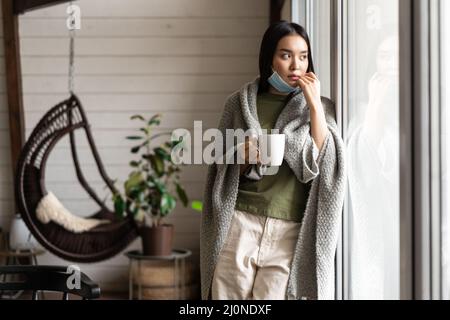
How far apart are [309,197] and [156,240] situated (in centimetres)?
240

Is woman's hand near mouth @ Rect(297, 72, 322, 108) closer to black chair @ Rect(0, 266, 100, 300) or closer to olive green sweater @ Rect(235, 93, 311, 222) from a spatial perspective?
olive green sweater @ Rect(235, 93, 311, 222)

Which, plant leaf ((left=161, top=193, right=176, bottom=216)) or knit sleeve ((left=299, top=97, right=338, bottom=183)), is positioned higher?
knit sleeve ((left=299, top=97, right=338, bottom=183))

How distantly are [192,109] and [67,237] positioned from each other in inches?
44.3

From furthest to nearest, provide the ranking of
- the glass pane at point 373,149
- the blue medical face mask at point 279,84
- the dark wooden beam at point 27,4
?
the dark wooden beam at point 27,4 < the blue medical face mask at point 279,84 < the glass pane at point 373,149

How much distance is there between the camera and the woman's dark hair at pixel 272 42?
192cm

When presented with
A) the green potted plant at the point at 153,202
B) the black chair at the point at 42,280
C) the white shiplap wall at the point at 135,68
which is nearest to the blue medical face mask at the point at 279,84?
the black chair at the point at 42,280

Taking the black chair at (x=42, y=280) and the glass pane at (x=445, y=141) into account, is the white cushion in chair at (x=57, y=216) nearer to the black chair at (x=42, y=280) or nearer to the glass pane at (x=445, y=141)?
the black chair at (x=42, y=280)

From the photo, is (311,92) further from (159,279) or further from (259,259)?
(159,279)

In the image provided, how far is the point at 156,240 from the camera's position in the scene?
13.6 feet

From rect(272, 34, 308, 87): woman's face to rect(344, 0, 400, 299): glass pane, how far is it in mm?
170

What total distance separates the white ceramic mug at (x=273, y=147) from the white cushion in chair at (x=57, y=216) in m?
2.69

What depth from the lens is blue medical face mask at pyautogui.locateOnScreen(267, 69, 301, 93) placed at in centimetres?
189

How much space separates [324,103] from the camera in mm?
1938

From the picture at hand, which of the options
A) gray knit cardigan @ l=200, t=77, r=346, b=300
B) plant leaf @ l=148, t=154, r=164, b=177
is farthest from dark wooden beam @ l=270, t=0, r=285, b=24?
gray knit cardigan @ l=200, t=77, r=346, b=300
